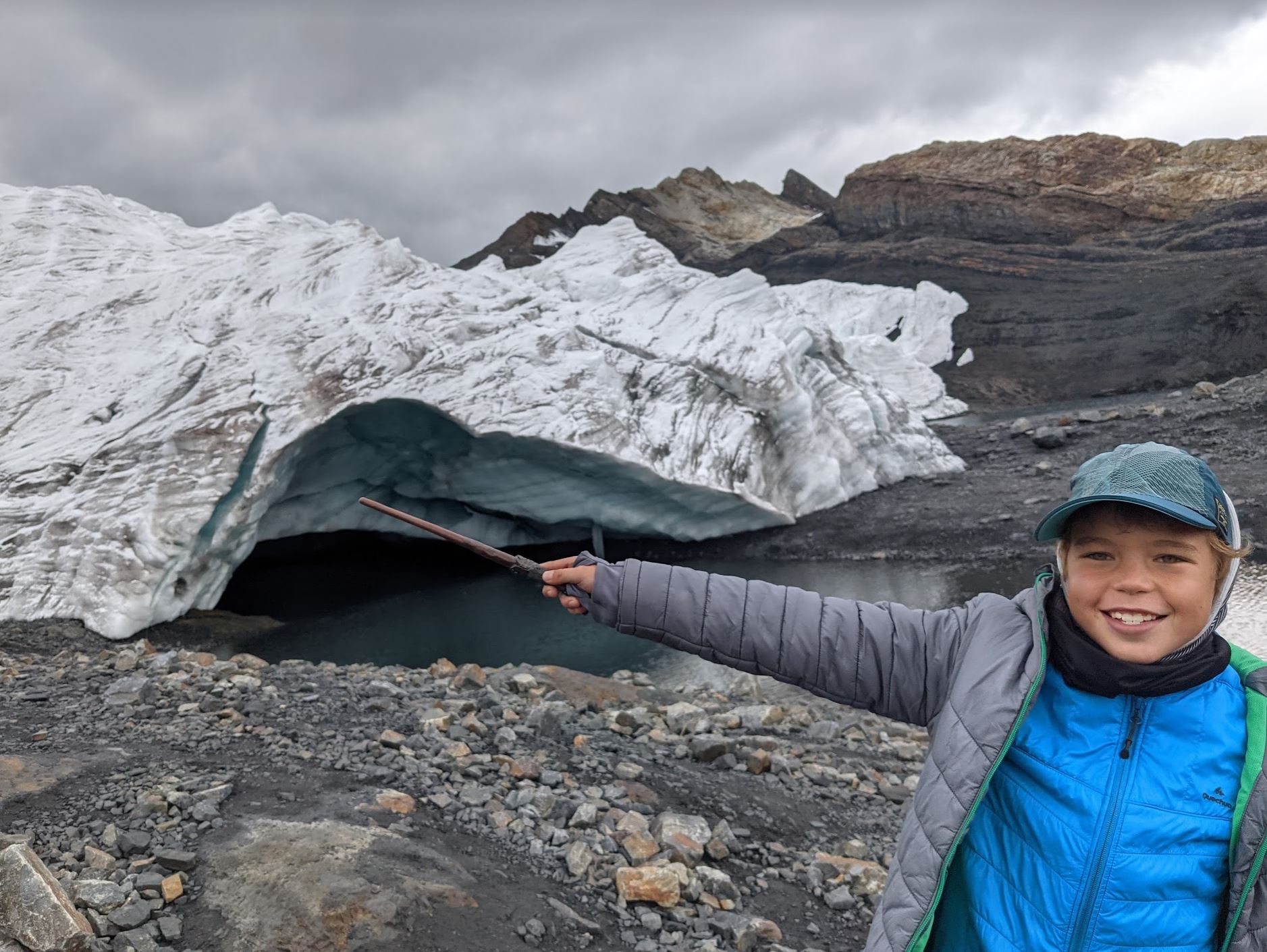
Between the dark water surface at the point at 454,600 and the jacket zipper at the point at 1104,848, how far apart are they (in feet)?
26.4

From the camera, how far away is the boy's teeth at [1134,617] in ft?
4.40

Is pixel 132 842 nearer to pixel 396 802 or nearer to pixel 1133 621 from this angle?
pixel 396 802

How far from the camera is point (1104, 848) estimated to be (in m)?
1.30

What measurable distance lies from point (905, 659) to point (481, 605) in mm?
12464

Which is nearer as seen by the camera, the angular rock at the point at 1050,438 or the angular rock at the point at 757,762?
the angular rock at the point at 757,762

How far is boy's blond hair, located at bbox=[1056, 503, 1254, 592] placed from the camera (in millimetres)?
1351

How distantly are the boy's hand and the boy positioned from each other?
2.32ft

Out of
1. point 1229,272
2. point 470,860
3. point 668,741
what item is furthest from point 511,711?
point 1229,272

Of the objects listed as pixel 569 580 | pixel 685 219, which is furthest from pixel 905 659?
pixel 685 219

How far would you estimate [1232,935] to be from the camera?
127 cm

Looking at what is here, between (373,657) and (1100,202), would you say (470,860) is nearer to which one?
(373,657)

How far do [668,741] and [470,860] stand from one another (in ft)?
6.78

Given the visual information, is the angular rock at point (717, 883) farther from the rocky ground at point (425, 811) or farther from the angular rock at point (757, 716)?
the angular rock at point (757, 716)

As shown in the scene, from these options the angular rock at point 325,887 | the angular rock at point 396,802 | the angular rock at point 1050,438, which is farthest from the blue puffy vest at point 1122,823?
the angular rock at point 1050,438
